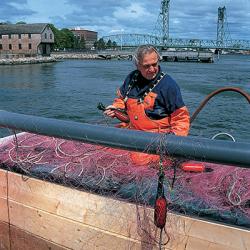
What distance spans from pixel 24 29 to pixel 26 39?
283 centimetres

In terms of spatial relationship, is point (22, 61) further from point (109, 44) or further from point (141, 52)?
point (109, 44)

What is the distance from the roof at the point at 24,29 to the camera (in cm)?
10600

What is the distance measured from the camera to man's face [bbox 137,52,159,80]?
401 cm

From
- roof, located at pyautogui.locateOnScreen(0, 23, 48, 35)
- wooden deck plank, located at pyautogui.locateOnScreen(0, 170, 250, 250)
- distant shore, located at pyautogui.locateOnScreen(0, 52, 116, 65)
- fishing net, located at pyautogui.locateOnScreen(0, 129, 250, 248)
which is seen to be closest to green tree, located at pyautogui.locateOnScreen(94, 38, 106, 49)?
distant shore, located at pyautogui.locateOnScreen(0, 52, 116, 65)

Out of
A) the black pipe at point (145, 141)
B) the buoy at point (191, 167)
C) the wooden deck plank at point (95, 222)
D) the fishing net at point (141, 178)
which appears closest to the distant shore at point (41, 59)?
the fishing net at point (141, 178)

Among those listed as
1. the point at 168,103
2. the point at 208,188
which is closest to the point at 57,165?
the point at 168,103

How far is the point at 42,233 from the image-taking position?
158 inches

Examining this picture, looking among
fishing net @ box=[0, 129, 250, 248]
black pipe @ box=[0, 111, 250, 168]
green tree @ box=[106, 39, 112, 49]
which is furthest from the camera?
green tree @ box=[106, 39, 112, 49]

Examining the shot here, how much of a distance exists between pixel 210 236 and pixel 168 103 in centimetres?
144

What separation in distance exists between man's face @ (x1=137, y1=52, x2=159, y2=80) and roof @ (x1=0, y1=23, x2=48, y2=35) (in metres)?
105

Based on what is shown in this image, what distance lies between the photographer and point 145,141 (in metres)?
3.24

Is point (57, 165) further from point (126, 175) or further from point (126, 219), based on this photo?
point (126, 219)

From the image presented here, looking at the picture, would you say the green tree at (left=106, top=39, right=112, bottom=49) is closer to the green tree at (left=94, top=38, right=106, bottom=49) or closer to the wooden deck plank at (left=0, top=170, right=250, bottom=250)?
the green tree at (left=94, top=38, right=106, bottom=49)

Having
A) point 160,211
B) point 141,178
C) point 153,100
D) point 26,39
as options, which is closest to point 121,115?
point 153,100
